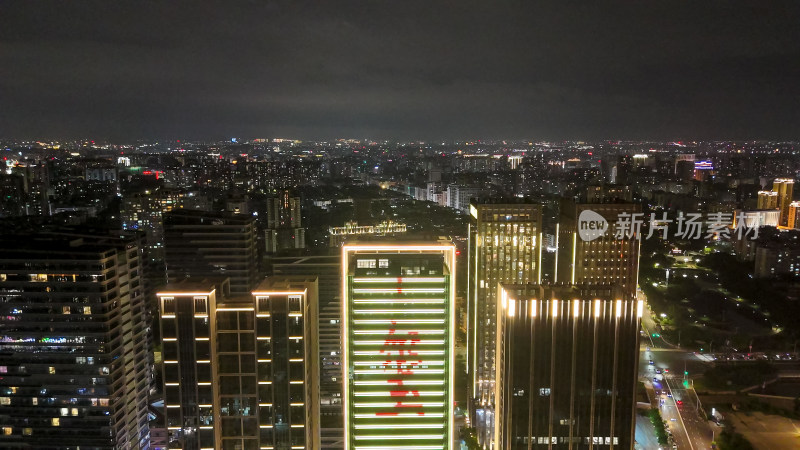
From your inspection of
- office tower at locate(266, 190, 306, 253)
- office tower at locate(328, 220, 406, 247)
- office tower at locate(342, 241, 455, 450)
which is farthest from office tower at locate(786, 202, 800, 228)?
office tower at locate(266, 190, 306, 253)

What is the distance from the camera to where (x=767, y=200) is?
69.7 ft

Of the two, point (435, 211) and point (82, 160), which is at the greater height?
point (82, 160)

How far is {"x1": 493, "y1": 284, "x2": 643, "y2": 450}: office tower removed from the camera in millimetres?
8781

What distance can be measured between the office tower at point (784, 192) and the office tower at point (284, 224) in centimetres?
1861

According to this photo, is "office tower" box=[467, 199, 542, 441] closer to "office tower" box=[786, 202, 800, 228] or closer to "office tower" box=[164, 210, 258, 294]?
"office tower" box=[164, 210, 258, 294]

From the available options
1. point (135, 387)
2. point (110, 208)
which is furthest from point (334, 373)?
point (110, 208)

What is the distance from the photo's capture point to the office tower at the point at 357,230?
1809cm

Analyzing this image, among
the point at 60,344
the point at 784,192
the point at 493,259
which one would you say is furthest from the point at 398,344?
the point at 784,192

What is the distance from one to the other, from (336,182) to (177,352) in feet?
51.9

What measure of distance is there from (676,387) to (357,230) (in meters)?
10.7

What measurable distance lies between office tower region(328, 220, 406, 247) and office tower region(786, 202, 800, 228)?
1582 cm

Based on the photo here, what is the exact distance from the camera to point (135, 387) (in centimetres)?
1166

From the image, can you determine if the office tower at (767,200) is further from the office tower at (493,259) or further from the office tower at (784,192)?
the office tower at (493,259)

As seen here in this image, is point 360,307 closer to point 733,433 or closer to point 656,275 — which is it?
point 733,433
